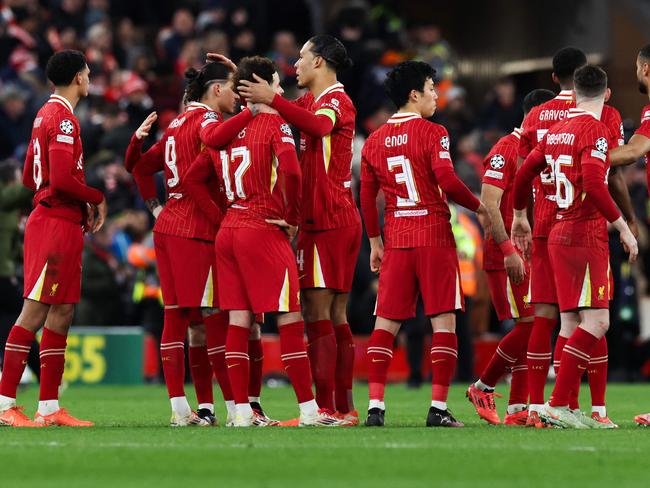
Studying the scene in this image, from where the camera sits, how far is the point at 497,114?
23703mm

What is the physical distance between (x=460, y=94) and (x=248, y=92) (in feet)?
44.0

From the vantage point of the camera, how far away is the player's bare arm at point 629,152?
413 inches

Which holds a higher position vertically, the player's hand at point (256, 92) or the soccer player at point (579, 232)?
the player's hand at point (256, 92)

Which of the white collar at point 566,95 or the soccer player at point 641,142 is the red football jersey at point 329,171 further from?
the soccer player at point 641,142

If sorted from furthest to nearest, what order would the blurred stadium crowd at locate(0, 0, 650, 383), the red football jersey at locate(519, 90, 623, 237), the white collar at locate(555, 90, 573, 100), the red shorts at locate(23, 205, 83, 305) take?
the blurred stadium crowd at locate(0, 0, 650, 383) < the white collar at locate(555, 90, 573, 100) < the red shorts at locate(23, 205, 83, 305) < the red football jersey at locate(519, 90, 623, 237)

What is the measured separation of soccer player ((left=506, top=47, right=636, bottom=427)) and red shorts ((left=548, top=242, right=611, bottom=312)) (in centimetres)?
39

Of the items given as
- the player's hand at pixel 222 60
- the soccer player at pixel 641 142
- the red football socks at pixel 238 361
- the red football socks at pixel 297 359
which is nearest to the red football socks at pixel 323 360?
the red football socks at pixel 297 359

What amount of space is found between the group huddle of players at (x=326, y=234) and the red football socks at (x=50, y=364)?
1 cm

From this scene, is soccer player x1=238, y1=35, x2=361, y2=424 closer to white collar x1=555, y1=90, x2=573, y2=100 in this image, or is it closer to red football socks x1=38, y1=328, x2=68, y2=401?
white collar x1=555, y1=90, x2=573, y2=100

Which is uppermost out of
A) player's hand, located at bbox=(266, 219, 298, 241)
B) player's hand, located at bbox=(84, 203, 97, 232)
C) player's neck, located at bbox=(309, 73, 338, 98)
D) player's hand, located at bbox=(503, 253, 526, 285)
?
player's neck, located at bbox=(309, 73, 338, 98)

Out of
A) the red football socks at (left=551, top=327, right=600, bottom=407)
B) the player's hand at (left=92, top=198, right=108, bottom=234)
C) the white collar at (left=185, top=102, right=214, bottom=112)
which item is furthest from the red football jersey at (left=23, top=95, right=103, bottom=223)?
the red football socks at (left=551, top=327, right=600, bottom=407)

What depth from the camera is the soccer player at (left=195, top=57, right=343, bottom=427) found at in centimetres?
1037

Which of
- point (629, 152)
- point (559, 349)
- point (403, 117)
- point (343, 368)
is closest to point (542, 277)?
point (559, 349)

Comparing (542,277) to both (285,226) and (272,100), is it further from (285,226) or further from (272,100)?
(272,100)
